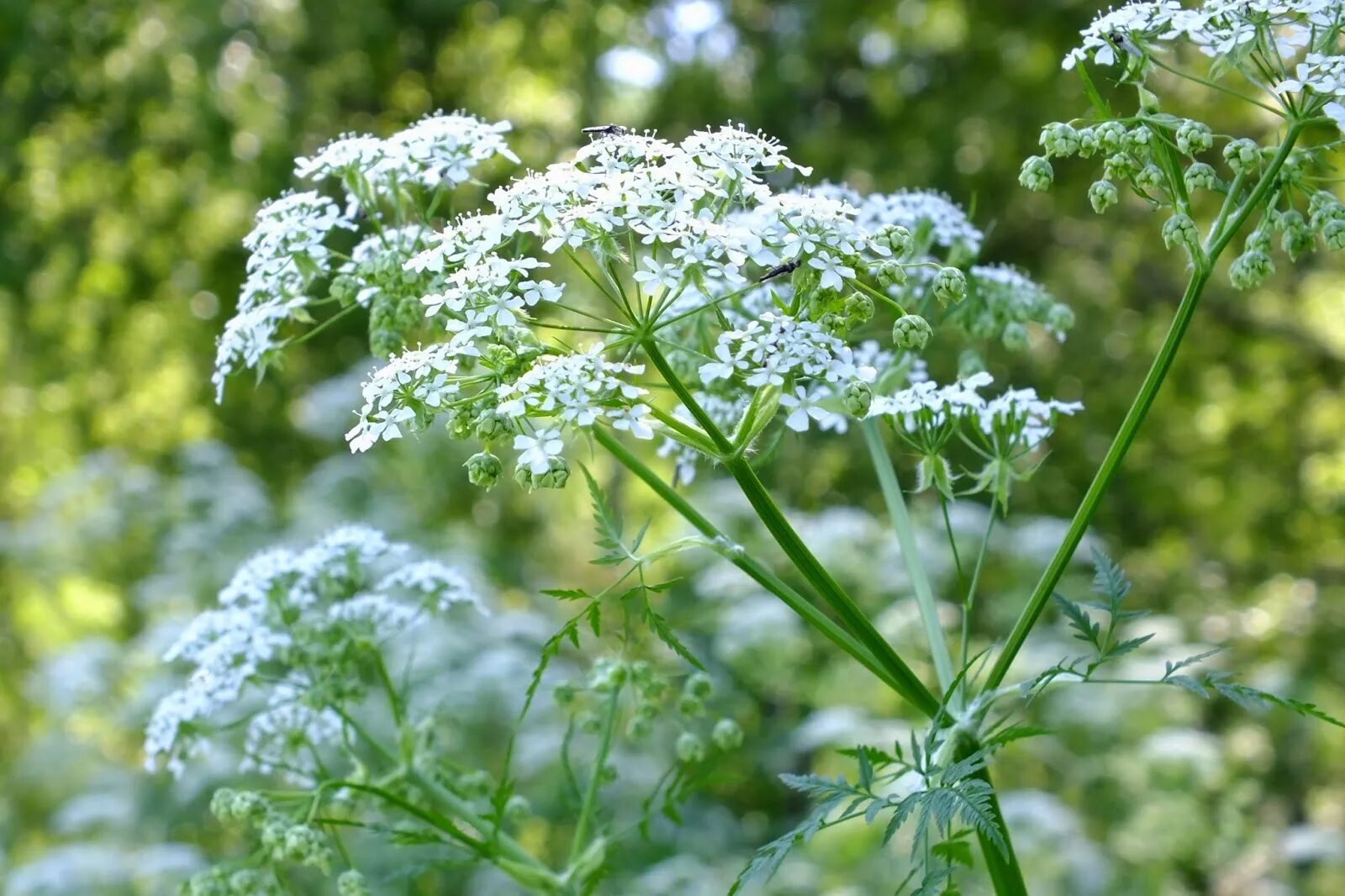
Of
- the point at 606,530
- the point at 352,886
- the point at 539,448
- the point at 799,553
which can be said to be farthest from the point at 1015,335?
the point at 352,886

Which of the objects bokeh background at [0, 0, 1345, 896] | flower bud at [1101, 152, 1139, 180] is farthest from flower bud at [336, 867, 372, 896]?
bokeh background at [0, 0, 1345, 896]

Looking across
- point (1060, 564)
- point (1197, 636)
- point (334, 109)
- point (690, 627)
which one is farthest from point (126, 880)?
point (1197, 636)

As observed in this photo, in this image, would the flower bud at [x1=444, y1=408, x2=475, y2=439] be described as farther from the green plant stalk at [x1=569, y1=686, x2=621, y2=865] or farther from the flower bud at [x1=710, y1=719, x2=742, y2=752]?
the flower bud at [x1=710, y1=719, x2=742, y2=752]

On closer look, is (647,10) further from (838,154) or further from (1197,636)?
(1197,636)

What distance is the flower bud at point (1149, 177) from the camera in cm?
187

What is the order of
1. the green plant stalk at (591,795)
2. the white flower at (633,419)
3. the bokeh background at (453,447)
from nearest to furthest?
the white flower at (633,419), the green plant stalk at (591,795), the bokeh background at (453,447)

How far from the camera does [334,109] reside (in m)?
9.20

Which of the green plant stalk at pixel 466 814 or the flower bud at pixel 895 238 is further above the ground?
the flower bud at pixel 895 238

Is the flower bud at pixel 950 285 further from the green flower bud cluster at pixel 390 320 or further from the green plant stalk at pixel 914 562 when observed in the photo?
the green flower bud cluster at pixel 390 320

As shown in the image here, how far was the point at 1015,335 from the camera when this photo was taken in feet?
8.01

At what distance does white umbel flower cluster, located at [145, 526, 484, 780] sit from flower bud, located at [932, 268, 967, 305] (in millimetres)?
1175

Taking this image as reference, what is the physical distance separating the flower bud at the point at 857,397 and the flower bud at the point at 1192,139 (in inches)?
21.9

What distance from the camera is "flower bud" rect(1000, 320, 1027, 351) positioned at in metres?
2.44

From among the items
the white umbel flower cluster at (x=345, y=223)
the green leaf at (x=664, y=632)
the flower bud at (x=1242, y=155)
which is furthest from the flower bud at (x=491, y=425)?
the flower bud at (x=1242, y=155)
